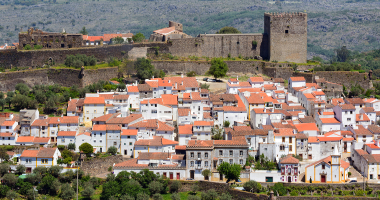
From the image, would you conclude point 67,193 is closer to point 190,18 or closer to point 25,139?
point 25,139

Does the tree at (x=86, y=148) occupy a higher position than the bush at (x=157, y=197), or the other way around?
the tree at (x=86, y=148)

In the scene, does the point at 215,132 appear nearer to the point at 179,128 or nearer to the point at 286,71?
the point at 179,128

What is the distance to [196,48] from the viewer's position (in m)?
69.2

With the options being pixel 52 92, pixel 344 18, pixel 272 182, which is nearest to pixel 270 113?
pixel 272 182

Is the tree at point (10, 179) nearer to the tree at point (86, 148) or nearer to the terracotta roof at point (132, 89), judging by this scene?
the tree at point (86, 148)

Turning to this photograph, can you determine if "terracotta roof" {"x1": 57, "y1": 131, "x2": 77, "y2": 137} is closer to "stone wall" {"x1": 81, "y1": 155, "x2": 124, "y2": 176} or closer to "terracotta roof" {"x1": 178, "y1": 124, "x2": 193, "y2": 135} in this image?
"stone wall" {"x1": 81, "y1": 155, "x2": 124, "y2": 176}

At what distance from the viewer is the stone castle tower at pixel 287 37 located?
223 ft

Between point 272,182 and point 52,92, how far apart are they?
22569mm

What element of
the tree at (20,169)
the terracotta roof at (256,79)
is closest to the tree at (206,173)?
the tree at (20,169)

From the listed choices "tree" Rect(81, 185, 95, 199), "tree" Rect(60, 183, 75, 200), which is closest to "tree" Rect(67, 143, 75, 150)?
"tree" Rect(60, 183, 75, 200)

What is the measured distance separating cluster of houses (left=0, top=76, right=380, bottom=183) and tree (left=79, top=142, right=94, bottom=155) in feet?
3.37

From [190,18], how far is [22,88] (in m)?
94.5

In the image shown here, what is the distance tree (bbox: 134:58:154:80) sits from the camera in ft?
200

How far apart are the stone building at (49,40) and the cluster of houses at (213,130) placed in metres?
12.8
